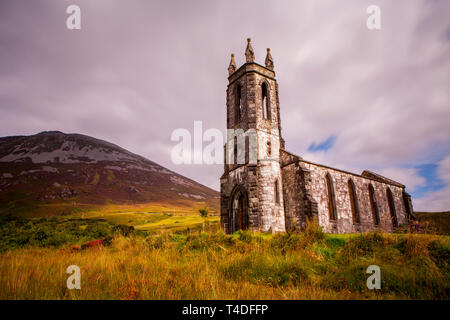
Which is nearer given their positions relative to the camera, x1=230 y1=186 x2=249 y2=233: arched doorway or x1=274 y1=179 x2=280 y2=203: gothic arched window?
x1=230 y1=186 x2=249 y2=233: arched doorway

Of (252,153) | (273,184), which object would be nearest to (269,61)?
(252,153)

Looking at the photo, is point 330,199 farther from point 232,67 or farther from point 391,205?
point 232,67

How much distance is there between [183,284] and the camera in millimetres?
3771

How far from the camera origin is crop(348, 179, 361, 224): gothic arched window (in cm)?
1856

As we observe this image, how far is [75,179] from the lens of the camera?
93.0 meters

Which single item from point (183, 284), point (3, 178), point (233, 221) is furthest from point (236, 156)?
point (3, 178)

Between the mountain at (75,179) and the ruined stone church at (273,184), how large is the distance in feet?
186

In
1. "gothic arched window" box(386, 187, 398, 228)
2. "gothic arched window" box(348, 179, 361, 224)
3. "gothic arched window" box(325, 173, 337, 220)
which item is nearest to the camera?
"gothic arched window" box(325, 173, 337, 220)

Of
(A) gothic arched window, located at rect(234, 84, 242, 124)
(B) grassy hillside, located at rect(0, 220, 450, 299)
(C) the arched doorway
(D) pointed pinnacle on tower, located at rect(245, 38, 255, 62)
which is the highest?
(D) pointed pinnacle on tower, located at rect(245, 38, 255, 62)

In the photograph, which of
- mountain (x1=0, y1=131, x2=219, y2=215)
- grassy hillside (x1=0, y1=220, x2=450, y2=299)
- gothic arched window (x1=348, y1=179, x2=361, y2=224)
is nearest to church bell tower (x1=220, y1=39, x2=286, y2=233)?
gothic arched window (x1=348, y1=179, x2=361, y2=224)

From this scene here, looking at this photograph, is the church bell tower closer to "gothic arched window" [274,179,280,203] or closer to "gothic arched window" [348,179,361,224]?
"gothic arched window" [274,179,280,203]

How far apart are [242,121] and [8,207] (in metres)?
80.2

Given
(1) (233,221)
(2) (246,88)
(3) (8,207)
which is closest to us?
(1) (233,221)
